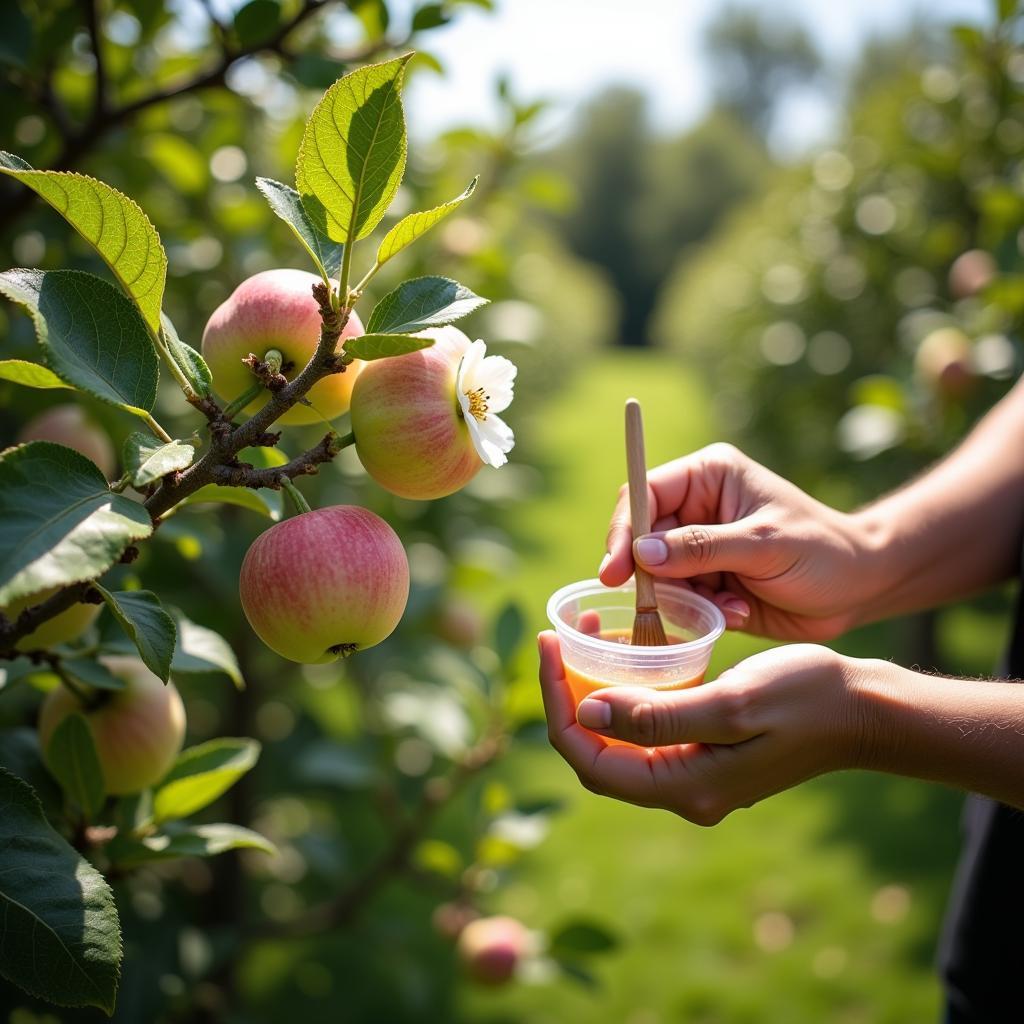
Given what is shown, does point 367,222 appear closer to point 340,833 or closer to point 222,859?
point 222,859

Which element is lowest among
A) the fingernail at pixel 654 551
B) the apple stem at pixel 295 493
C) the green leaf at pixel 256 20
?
the fingernail at pixel 654 551

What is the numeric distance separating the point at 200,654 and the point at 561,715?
1.36 ft

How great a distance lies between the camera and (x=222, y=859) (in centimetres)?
217

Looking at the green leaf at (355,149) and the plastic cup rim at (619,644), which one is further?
the plastic cup rim at (619,644)

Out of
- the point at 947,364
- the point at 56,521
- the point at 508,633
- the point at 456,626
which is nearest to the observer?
the point at 56,521

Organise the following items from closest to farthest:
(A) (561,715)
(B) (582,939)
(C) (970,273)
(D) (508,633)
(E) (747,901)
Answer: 1. (A) (561,715)
2. (B) (582,939)
3. (D) (508,633)
4. (E) (747,901)
5. (C) (970,273)

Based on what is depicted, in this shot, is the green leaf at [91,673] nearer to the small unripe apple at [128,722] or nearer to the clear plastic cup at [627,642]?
the small unripe apple at [128,722]

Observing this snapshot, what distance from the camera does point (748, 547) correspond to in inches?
46.7

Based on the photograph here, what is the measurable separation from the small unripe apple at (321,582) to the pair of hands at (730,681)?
30 centimetres

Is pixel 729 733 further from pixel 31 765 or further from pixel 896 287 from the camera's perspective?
pixel 896 287

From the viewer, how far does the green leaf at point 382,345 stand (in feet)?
2.39

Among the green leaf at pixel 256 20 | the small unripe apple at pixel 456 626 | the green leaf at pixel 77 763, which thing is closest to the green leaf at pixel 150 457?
the green leaf at pixel 77 763

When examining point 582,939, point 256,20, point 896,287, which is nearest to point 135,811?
point 582,939

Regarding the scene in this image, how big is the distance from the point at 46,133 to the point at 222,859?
1.55m
